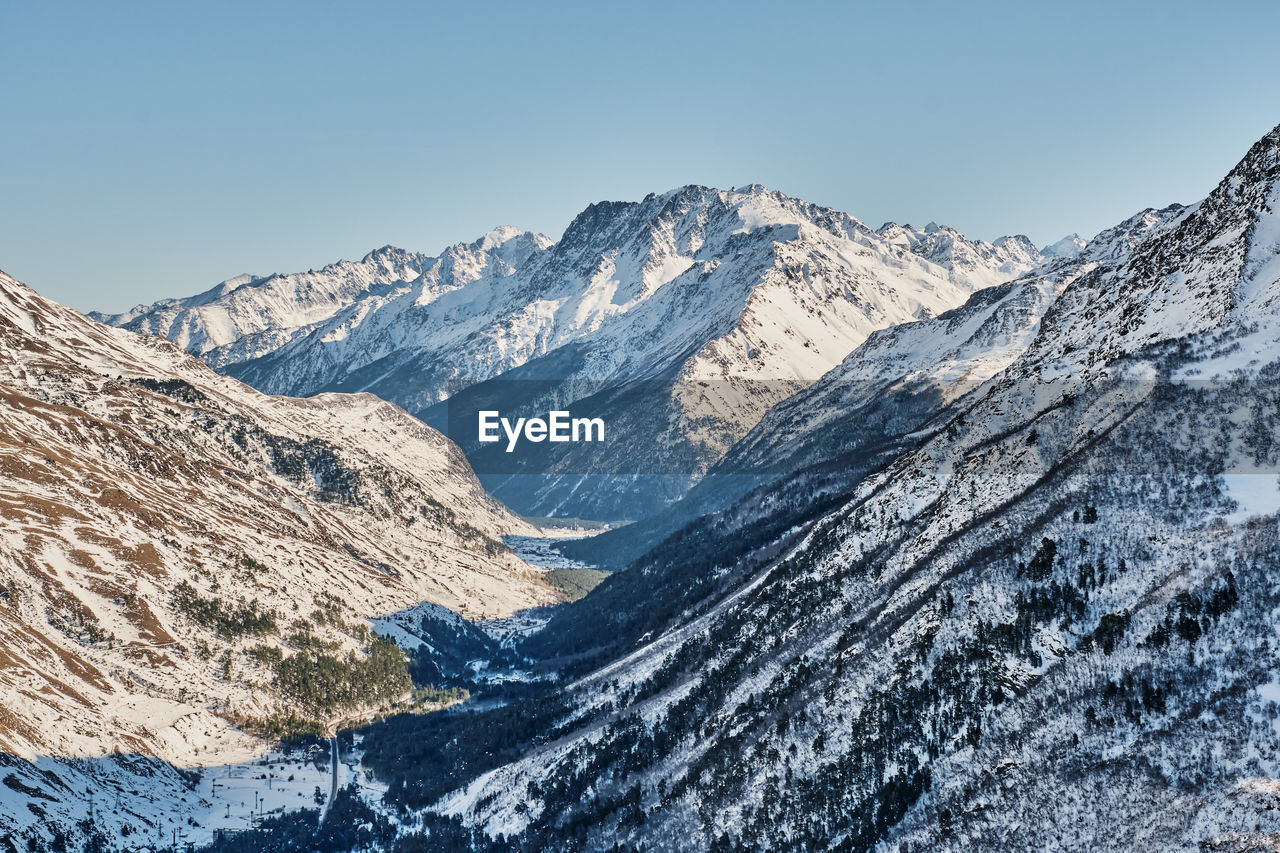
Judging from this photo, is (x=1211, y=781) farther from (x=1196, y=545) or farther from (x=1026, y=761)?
(x=1196, y=545)

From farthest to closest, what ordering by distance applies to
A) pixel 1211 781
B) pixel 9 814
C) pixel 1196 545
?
1. pixel 9 814
2. pixel 1196 545
3. pixel 1211 781

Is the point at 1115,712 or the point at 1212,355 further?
the point at 1212,355

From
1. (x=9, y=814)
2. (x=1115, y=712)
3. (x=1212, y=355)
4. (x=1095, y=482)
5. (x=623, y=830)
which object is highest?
(x=1212, y=355)

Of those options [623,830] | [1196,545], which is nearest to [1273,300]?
[1196,545]

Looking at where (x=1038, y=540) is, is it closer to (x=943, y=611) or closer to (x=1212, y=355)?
(x=943, y=611)

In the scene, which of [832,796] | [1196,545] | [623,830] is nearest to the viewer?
[1196,545]

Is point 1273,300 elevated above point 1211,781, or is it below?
above

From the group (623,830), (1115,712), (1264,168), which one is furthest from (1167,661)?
(1264,168)
